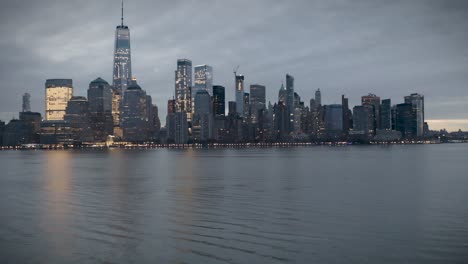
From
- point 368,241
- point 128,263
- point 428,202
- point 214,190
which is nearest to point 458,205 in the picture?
point 428,202

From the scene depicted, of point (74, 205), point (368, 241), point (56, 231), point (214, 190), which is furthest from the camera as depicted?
point (214, 190)

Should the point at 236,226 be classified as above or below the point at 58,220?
above

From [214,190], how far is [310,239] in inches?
1114

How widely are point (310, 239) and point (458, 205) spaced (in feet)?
67.2

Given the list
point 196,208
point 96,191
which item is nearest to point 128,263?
point 196,208

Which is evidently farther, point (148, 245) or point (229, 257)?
point (148, 245)

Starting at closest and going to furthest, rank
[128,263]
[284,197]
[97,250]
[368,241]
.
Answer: [128,263] → [97,250] → [368,241] → [284,197]

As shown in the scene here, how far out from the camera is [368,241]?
24969mm

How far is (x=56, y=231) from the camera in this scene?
28750 mm

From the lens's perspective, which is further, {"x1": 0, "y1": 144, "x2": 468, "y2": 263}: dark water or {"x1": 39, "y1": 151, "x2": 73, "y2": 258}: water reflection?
{"x1": 39, "y1": 151, "x2": 73, "y2": 258}: water reflection

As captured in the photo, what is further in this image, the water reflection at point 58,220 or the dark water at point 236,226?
the water reflection at point 58,220

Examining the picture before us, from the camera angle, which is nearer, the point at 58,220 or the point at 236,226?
the point at 236,226

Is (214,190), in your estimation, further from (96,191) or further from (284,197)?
(96,191)

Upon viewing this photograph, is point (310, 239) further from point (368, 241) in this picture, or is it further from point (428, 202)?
point (428, 202)
